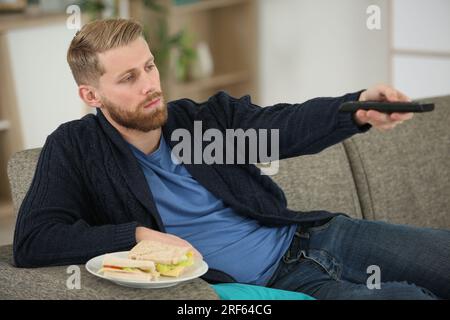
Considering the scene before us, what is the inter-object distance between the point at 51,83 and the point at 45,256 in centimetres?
258

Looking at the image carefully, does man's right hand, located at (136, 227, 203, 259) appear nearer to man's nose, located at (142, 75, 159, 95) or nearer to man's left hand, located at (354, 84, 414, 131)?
man's nose, located at (142, 75, 159, 95)

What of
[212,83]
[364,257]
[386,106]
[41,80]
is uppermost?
[386,106]

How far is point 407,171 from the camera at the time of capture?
250cm

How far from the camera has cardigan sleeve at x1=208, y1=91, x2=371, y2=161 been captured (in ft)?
6.12

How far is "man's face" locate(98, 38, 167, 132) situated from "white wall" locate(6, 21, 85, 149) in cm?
231

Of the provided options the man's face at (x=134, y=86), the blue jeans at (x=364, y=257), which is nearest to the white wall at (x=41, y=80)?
the man's face at (x=134, y=86)

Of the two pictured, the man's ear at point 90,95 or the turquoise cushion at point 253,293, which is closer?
the turquoise cushion at point 253,293

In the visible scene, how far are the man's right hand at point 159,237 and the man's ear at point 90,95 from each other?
0.39 meters

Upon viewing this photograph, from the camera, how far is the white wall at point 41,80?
4.13 m

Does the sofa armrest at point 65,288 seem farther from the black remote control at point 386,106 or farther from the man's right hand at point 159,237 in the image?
the black remote control at point 386,106

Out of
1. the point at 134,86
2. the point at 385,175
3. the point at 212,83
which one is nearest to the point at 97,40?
the point at 134,86

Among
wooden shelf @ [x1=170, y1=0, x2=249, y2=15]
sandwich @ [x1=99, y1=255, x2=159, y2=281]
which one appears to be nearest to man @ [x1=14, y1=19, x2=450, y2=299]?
sandwich @ [x1=99, y1=255, x2=159, y2=281]

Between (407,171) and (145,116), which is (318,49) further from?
(145,116)

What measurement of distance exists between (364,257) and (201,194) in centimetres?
41
